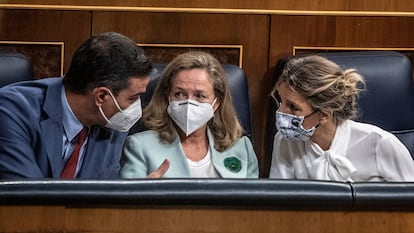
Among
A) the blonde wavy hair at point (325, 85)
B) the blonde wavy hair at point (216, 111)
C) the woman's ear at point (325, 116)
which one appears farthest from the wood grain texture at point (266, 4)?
the woman's ear at point (325, 116)

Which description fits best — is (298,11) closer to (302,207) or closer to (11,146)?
(11,146)

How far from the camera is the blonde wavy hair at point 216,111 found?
223cm

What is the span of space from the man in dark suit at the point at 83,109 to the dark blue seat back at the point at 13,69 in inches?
10.6

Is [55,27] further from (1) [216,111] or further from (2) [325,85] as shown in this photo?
(2) [325,85]

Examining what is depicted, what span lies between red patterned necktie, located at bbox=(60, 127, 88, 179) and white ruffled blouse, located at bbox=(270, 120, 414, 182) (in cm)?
59

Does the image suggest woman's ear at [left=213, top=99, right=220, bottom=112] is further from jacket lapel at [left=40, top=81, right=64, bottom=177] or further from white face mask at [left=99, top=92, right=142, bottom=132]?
jacket lapel at [left=40, top=81, right=64, bottom=177]

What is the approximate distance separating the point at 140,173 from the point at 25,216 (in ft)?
2.93

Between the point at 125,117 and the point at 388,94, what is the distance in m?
0.88

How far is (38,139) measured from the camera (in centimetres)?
191

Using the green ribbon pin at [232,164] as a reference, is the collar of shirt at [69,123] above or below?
above

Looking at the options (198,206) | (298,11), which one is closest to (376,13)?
(298,11)

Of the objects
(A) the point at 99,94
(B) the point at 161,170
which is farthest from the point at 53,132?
(B) the point at 161,170

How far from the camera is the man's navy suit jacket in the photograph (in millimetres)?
1819

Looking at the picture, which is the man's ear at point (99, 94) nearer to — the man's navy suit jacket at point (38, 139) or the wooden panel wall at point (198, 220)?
the man's navy suit jacket at point (38, 139)
